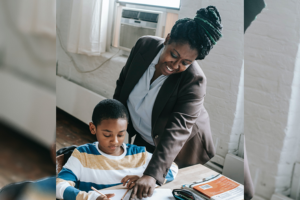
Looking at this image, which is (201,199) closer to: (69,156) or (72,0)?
(69,156)

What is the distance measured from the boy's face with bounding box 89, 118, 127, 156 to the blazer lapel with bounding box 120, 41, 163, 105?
44mm

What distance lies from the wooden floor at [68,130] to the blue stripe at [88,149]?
0.01 metres

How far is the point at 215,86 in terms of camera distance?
572 millimetres

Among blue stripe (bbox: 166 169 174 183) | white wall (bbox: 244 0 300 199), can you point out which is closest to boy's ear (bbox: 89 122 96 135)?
blue stripe (bbox: 166 169 174 183)

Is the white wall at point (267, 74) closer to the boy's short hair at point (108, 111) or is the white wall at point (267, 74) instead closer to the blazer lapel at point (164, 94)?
the blazer lapel at point (164, 94)

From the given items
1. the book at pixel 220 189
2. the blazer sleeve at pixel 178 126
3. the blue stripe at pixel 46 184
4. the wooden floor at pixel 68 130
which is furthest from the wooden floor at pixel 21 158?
the book at pixel 220 189

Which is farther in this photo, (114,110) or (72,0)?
(114,110)

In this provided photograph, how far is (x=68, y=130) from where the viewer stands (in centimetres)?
41

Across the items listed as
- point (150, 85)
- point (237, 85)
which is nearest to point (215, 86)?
point (237, 85)

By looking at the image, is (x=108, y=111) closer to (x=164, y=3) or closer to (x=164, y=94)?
(x=164, y=94)

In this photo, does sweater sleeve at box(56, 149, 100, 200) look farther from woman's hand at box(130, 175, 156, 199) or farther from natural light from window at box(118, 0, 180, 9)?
natural light from window at box(118, 0, 180, 9)

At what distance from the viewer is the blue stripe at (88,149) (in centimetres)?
49

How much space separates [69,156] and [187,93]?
0.26 meters

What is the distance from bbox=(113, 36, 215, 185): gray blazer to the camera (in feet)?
1.68
